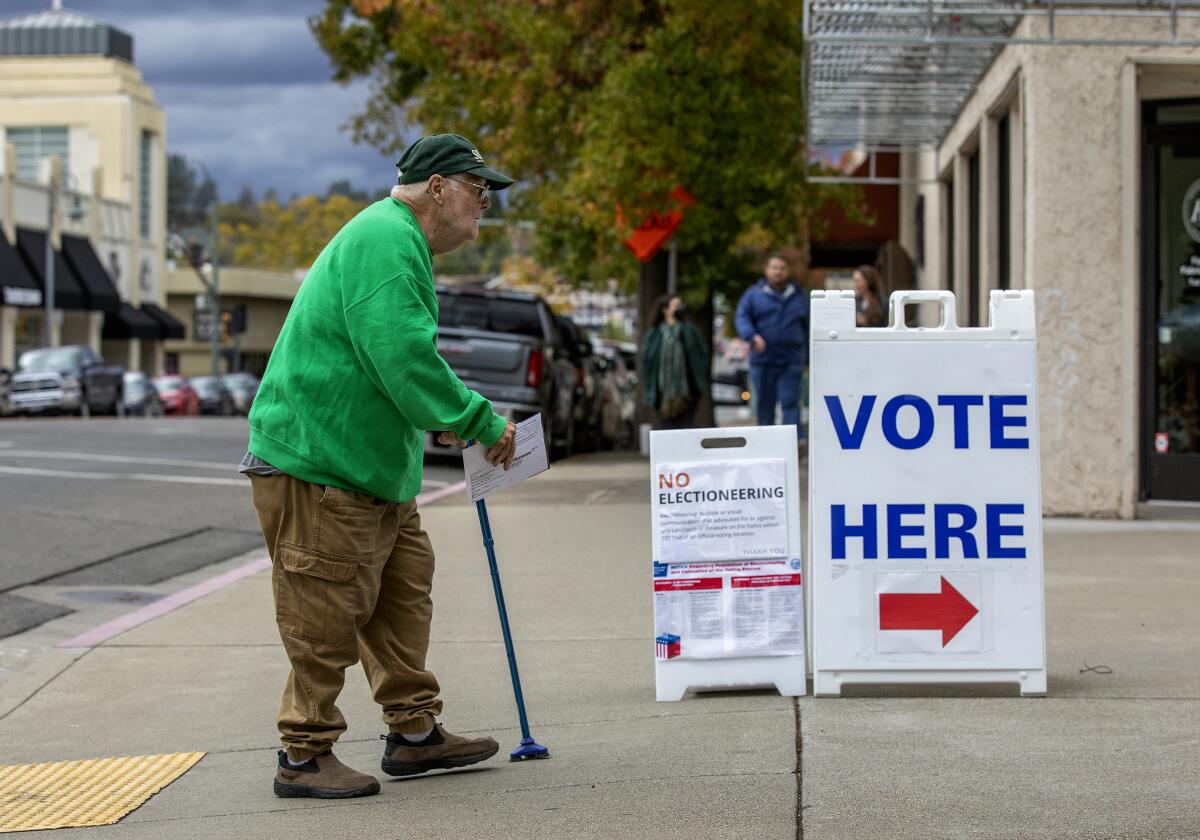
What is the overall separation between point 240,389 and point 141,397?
29.2 feet

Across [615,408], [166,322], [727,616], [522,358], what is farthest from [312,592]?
[166,322]

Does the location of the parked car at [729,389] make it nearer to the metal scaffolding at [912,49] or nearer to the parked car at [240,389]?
the parked car at [240,389]

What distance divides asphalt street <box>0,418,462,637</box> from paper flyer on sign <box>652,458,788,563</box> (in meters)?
3.90

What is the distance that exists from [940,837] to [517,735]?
192 centimetres

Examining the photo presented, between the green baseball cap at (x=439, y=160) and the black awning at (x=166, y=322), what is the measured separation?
66949mm

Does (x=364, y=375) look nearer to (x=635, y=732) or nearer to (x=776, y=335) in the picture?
(x=635, y=732)

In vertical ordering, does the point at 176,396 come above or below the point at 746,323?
below

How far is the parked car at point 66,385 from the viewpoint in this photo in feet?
132

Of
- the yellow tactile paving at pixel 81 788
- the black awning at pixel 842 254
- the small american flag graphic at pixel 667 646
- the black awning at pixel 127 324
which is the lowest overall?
the yellow tactile paving at pixel 81 788

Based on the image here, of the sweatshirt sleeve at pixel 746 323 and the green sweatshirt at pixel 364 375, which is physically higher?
the sweatshirt sleeve at pixel 746 323

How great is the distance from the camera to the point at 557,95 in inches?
802

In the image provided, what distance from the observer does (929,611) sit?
5816mm

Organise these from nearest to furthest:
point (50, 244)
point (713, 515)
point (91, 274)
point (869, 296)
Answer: point (713, 515)
point (869, 296)
point (50, 244)
point (91, 274)

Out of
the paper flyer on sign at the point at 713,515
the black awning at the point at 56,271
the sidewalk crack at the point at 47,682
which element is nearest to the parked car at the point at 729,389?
the black awning at the point at 56,271
